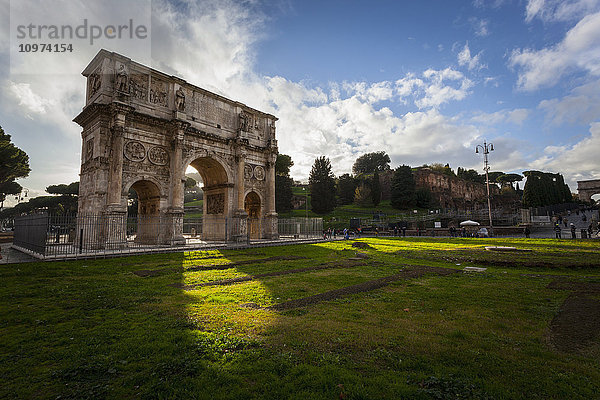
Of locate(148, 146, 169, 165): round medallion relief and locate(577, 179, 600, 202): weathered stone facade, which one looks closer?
locate(148, 146, 169, 165): round medallion relief

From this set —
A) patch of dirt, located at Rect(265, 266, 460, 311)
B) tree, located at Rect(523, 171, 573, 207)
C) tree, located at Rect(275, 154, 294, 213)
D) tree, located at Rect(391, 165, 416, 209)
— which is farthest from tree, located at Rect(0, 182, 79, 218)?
tree, located at Rect(523, 171, 573, 207)

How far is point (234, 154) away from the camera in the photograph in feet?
88.1

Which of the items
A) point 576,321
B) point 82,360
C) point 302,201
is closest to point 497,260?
point 576,321

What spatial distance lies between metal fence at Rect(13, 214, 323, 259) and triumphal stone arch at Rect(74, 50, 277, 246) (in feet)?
0.36

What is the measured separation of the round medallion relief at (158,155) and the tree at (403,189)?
61316 mm

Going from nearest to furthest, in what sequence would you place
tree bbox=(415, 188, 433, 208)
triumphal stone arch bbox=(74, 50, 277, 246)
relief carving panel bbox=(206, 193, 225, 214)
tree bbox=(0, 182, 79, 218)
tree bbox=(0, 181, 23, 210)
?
triumphal stone arch bbox=(74, 50, 277, 246)
relief carving panel bbox=(206, 193, 225, 214)
tree bbox=(0, 181, 23, 210)
tree bbox=(0, 182, 79, 218)
tree bbox=(415, 188, 433, 208)

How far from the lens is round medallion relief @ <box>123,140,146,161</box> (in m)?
20.3

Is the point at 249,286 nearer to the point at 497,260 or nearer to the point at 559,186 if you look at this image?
the point at 497,260

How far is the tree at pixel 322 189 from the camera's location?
60.9 metres

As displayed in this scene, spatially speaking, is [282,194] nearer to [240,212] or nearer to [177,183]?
[240,212]

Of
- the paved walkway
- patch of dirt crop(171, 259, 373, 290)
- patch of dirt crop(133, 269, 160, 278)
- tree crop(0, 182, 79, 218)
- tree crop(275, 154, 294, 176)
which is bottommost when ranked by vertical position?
patch of dirt crop(171, 259, 373, 290)

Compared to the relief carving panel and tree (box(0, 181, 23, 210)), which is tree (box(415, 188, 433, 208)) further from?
tree (box(0, 181, 23, 210))

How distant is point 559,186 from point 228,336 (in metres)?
97.6

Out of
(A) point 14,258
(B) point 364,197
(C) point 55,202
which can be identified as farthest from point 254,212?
(C) point 55,202
